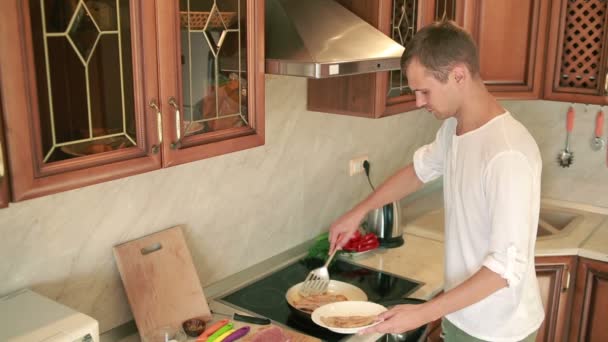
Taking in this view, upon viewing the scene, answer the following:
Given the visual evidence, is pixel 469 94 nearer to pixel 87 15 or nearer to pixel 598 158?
pixel 87 15

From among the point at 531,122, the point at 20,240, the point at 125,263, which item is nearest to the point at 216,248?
the point at 125,263

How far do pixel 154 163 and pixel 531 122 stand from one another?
2514 millimetres

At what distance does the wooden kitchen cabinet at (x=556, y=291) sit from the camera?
254 cm

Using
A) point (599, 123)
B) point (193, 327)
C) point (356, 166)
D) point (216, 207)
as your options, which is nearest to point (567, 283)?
point (599, 123)

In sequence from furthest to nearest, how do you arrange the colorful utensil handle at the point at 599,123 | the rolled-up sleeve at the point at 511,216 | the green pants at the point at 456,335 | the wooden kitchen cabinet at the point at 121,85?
1. the colorful utensil handle at the point at 599,123
2. the green pants at the point at 456,335
3. the rolled-up sleeve at the point at 511,216
4. the wooden kitchen cabinet at the point at 121,85

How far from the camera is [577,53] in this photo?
8.61 feet

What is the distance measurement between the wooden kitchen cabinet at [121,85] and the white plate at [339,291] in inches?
26.4

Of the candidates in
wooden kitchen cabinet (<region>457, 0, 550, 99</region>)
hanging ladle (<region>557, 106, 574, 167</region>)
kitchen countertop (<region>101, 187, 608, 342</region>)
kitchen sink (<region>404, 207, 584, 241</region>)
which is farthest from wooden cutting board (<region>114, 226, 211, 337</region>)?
hanging ladle (<region>557, 106, 574, 167</region>)

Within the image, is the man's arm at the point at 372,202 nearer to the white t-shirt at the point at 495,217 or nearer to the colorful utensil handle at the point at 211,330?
the white t-shirt at the point at 495,217

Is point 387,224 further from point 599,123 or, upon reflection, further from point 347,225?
point 599,123

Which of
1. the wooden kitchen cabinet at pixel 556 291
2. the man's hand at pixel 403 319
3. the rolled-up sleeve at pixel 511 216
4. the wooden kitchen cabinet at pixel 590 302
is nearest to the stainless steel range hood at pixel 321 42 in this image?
the rolled-up sleeve at pixel 511 216

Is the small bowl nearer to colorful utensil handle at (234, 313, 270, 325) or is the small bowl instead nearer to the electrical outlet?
colorful utensil handle at (234, 313, 270, 325)

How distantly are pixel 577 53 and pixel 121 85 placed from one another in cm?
212

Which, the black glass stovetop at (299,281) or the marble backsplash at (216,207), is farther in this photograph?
the black glass stovetop at (299,281)
